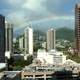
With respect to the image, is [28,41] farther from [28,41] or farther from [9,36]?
[9,36]

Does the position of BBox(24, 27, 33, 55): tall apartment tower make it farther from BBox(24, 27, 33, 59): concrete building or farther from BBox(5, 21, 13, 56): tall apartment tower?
BBox(5, 21, 13, 56): tall apartment tower

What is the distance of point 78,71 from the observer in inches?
968

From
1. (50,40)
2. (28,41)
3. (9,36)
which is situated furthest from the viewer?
(50,40)

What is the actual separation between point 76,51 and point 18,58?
996 centimetres

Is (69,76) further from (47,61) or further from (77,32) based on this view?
(77,32)

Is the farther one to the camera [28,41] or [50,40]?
[50,40]

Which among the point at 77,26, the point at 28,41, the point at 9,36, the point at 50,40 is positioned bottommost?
the point at 28,41

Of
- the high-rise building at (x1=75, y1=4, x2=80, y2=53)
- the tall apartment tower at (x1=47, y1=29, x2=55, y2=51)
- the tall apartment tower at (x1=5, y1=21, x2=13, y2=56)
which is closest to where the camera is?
the tall apartment tower at (x1=5, y1=21, x2=13, y2=56)

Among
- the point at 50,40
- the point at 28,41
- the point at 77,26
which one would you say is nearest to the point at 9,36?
the point at 28,41

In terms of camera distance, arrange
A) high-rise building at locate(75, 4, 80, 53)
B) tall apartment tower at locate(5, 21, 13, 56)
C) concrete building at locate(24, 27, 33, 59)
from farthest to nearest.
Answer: concrete building at locate(24, 27, 33, 59) < high-rise building at locate(75, 4, 80, 53) < tall apartment tower at locate(5, 21, 13, 56)

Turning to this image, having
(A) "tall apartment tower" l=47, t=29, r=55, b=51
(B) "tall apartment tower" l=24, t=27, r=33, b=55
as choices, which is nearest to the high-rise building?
(B) "tall apartment tower" l=24, t=27, r=33, b=55

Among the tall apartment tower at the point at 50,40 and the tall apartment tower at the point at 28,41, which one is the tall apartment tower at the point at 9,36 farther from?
the tall apartment tower at the point at 50,40

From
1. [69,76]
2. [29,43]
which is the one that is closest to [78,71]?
A: [69,76]

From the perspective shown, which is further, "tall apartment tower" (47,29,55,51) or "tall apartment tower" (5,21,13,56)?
"tall apartment tower" (47,29,55,51)
